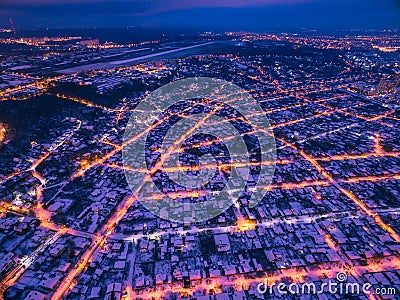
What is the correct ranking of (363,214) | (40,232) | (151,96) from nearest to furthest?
(40,232) → (363,214) → (151,96)

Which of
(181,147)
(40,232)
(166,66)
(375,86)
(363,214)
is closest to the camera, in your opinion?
(40,232)

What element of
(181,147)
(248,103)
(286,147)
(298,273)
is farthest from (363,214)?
(248,103)

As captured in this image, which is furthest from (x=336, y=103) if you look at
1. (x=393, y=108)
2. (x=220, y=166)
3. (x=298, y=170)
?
(x=220, y=166)

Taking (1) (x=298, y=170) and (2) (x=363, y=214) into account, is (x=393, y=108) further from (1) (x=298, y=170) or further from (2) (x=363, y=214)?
(2) (x=363, y=214)

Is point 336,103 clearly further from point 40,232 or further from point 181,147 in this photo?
point 40,232

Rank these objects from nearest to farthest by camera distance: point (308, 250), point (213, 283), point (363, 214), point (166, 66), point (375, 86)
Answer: point (213, 283), point (308, 250), point (363, 214), point (375, 86), point (166, 66)

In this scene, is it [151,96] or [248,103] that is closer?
[248,103]
